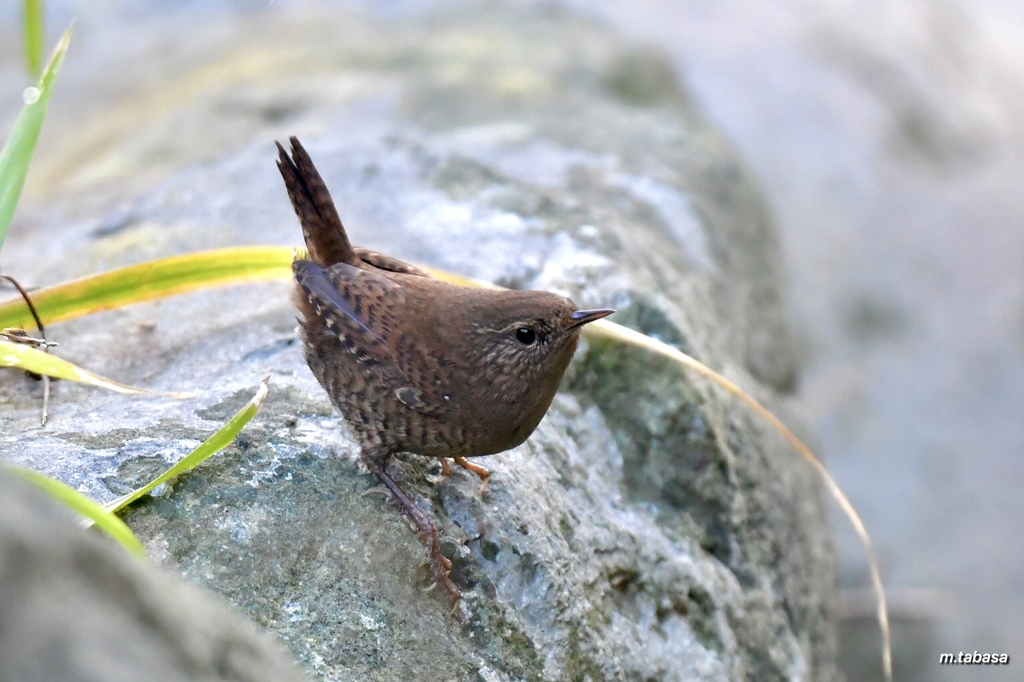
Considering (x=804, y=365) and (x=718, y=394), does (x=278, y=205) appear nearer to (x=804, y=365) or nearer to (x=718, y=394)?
(x=718, y=394)

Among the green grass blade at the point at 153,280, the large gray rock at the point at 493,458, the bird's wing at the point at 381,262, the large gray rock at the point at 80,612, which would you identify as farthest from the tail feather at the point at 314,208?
the large gray rock at the point at 80,612

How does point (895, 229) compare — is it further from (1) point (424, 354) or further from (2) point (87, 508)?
(2) point (87, 508)

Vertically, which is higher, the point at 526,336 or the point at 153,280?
the point at 526,336

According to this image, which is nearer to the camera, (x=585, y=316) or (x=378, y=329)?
(x=585, y=316)

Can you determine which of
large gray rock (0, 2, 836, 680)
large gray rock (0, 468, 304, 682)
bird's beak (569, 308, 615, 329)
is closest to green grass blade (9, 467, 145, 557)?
large gray rock (0, 2, 836, 680)

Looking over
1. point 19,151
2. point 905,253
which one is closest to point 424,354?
point 19,151


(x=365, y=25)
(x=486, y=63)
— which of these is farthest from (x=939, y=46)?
(x=365, y=25)

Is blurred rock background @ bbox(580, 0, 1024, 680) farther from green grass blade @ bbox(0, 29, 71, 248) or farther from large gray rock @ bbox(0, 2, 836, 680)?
green grass blade @ bbox(0, 29, 71, 248)
